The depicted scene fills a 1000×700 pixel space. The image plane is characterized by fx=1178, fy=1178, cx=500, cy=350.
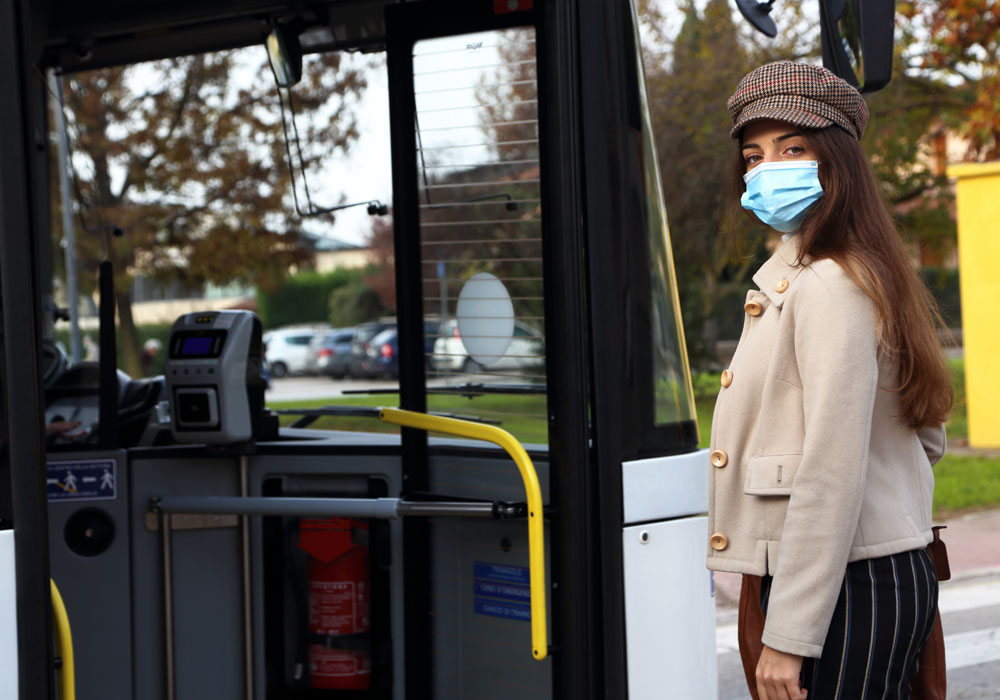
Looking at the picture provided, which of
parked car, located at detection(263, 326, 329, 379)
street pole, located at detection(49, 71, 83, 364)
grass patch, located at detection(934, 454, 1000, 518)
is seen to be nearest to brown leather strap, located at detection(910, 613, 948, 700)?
street pole, located at detection(49, 71, 83, 364)

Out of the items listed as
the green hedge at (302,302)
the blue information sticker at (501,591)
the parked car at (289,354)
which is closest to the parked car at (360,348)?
the parked car at (289,354)

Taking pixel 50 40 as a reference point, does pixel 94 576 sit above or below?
below

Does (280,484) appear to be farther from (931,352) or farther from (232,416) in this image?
(931,352)

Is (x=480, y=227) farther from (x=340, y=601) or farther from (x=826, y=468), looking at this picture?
(x=826, y=468)

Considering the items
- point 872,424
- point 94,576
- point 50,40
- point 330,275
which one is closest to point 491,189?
point 872,424

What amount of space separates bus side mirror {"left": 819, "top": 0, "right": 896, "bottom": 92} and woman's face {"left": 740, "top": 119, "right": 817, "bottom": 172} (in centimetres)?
41

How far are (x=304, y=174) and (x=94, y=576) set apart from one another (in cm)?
144

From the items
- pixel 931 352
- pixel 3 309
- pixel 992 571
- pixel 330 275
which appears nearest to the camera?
pixel 3 309

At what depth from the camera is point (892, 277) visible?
1958mm

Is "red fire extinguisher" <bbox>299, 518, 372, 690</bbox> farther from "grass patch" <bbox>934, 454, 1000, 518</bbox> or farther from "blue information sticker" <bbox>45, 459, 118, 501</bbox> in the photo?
"grass patch" <bbox>934, 454, 1000, 518</bbox>

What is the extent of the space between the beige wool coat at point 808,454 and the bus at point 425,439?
325 mm

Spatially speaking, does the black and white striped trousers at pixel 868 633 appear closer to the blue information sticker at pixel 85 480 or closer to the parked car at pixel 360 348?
the blue information sticker at pixel 85 480

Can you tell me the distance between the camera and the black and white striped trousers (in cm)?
194

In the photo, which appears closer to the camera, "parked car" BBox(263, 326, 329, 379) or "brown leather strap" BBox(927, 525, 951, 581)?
"brown leather strap" BBox(927, 525, 951, 581)
